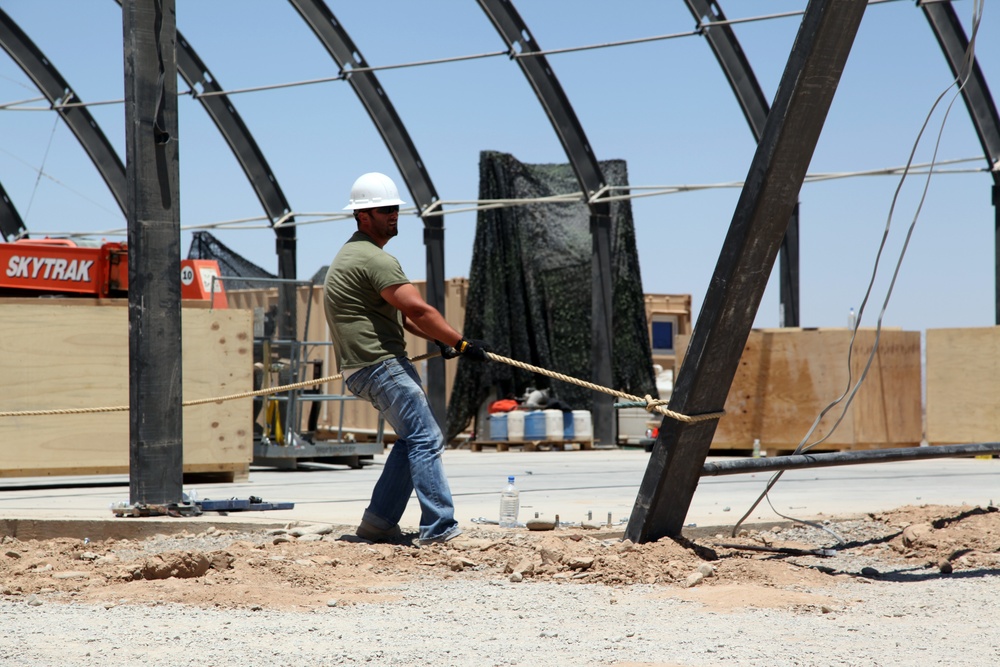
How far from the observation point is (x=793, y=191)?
5762mm

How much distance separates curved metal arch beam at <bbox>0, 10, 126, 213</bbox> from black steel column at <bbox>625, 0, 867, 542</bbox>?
1412 cm

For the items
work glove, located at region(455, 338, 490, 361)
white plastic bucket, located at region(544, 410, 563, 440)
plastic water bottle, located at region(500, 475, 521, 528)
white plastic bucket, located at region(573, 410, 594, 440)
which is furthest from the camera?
white plastic bucket, located at region(573, 410, 594, 440)

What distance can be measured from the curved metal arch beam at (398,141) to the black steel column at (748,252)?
11243mm

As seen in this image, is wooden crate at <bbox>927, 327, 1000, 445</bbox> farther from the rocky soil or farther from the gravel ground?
the gravel ground

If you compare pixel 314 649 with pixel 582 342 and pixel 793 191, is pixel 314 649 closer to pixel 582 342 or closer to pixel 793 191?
pixel 793 191

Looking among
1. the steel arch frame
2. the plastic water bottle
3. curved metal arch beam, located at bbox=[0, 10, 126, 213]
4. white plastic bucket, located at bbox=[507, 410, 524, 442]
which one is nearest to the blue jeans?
the plastic water bottle

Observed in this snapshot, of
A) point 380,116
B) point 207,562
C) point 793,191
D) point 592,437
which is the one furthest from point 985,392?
point 207,562

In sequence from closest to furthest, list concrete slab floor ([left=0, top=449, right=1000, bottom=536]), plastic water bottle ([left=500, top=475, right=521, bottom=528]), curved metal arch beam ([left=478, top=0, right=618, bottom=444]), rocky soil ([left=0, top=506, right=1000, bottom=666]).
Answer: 1. rocky soil ([left=0, top=506, right=1000, bottom=666])
2. plastic water bottle ([left=500, top=475, right=521, bottom=528])
3. concrete slab floor ([left=0, top=449, right=1000, bottom=536])
4. curved metal arch beam ([left=478, top=0, right=618, bottom=444])

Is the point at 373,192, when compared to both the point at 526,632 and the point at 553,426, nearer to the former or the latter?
the point at 526,632

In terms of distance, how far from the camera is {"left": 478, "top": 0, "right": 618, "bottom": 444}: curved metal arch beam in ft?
51.8

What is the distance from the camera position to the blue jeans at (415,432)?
20.0ft

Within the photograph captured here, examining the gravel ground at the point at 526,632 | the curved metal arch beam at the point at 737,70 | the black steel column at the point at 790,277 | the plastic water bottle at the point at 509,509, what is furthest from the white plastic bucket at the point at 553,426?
the gravel ground at the point at 526,632

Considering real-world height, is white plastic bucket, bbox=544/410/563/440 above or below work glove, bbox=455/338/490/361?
below

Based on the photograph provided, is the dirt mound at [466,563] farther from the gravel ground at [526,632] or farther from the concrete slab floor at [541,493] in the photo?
the concrete slab floor at [541,493]
